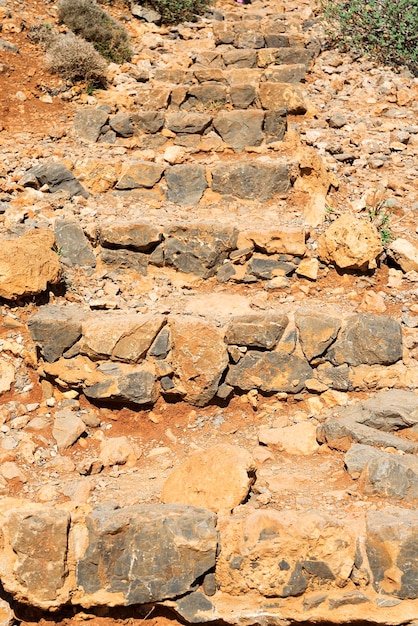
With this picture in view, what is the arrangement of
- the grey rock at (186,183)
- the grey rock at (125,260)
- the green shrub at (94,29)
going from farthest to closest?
1. the green shrub at (94,29)
2. the grey rock at (186,183)
3. the grey rock at (125,260)

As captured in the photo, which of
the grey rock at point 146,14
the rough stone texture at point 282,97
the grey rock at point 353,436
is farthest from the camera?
the grey rock at point 146,14

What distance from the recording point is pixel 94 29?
A: 8977 millimetres

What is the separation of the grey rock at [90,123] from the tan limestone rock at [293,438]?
14.3 feet

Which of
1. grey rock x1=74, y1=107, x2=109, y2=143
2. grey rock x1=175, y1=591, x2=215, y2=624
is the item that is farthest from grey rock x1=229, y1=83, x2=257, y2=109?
grey rock x1=175, y1=591, x2=215, y2=624

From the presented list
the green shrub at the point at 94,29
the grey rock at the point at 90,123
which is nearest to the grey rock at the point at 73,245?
the grey rock at the point at 90,123

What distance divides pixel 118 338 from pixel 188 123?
3.58 meters

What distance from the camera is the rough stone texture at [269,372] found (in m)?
4.88

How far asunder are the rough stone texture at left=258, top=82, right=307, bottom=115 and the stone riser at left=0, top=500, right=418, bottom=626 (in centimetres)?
554

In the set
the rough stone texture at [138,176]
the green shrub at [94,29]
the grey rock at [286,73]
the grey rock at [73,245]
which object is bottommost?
the grey rock at [73,245]

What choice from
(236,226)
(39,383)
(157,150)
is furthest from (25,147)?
(39,383)

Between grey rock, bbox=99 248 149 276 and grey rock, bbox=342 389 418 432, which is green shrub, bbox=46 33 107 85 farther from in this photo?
grey rock, bbox=342 389 418 432

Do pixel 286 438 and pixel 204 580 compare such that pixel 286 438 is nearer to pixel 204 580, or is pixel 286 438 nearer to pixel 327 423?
pixel 327 423

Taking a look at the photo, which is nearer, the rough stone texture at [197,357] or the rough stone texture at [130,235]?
the rough stone texture at [197,357]

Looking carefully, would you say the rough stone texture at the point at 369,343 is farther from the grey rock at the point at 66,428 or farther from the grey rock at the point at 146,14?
the grey rock at the point at 146,14
